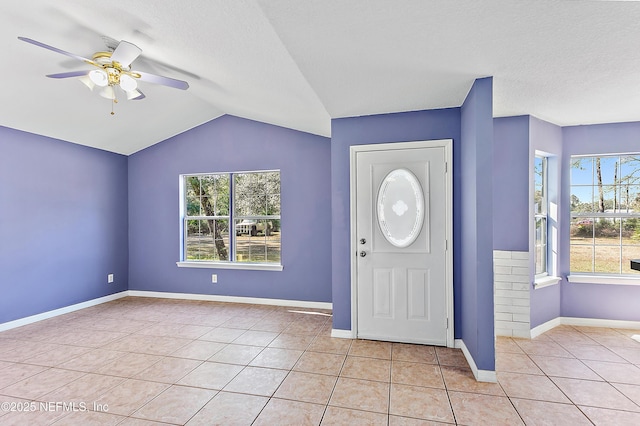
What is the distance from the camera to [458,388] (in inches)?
95.8

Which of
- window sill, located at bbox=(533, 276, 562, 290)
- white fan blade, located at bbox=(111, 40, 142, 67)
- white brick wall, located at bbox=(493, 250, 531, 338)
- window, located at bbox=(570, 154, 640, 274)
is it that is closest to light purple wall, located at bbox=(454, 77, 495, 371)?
white brick wall, located at bbox=(493, 250, 531, 338)

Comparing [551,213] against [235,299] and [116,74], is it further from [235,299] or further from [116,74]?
[116,74]

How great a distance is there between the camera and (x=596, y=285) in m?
3.75

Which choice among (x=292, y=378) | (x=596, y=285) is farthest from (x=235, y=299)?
(x=596, y=285)

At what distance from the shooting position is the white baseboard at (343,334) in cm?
345

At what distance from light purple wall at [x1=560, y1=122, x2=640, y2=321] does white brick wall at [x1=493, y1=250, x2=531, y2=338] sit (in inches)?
31.5

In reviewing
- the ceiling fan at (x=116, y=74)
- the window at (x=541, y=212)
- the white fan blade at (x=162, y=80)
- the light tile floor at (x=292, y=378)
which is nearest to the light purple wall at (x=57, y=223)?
the light tile floor at (x=292, y=378)

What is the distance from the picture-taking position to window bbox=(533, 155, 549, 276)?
383 cm

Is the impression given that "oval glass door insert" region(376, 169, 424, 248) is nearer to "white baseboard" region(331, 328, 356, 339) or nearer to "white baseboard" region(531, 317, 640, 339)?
"white baseboard" region(331, 328, 356, 339)

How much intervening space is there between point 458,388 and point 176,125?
4.83 meters

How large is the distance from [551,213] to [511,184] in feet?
2.79

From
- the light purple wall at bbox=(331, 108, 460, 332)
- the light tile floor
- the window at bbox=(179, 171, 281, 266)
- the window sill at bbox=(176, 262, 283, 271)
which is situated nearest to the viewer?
the light tile floor

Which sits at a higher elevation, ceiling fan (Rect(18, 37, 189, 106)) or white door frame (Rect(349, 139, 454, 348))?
ceiling fan (Rect(18, 37, 189, 106))

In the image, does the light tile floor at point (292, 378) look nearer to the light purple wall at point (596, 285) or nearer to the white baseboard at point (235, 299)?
the light purple wall at point (596, 285)
